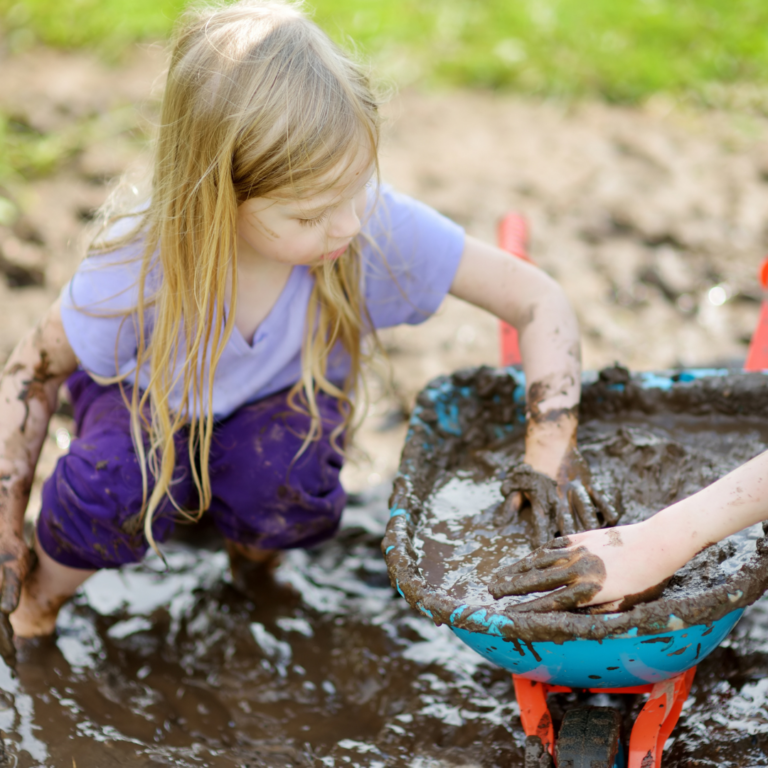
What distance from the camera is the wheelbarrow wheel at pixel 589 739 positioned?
1.31 metres

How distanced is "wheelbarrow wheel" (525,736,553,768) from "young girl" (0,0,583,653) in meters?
0.41

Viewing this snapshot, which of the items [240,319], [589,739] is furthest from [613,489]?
[240,319]

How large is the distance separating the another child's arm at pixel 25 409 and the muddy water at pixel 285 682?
0.28 m

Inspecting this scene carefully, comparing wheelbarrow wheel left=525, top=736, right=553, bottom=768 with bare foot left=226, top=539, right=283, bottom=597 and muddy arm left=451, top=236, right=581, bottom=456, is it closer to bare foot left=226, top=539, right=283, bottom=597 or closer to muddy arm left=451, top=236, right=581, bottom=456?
muddy arm left=451, top=236, right=581, bottom=456

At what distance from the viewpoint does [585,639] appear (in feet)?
3.94

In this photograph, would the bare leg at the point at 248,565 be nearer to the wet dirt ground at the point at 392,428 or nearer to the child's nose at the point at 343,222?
the wet dirt ground at the point at 392,428

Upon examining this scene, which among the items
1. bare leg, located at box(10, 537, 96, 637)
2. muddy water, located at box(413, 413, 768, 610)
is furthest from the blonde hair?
muddy water, located at box(413, 413, 768, 610)

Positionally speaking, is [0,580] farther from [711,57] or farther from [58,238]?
[711,57]

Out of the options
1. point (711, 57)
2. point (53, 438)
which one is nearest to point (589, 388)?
point (53, 438)

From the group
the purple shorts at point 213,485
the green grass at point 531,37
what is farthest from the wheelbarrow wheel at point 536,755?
the green grass at point 531,37

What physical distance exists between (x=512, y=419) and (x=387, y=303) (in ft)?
1.19

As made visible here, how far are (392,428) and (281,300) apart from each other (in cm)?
79

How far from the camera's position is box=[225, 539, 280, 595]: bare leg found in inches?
78.2

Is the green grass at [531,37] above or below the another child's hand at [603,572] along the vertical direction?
above
